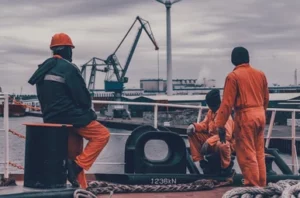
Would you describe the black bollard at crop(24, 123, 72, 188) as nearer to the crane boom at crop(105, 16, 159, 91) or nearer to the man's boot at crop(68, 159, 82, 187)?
the man's boot at crop(68, 159, 82, 187)

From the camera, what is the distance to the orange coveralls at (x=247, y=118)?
6477 mm

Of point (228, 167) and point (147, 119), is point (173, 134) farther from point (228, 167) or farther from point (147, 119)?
point (147, 119)

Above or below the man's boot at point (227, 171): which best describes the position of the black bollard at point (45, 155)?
above

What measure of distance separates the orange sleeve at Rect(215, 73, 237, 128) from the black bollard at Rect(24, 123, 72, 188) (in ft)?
5.59

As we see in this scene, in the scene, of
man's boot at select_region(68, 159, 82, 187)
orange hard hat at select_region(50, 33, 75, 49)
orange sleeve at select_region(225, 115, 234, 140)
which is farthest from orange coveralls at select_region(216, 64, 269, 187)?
orange hard hat at select_region(50, 33, 75, 49)

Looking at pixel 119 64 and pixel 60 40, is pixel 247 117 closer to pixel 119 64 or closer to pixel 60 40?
pixel 60 40

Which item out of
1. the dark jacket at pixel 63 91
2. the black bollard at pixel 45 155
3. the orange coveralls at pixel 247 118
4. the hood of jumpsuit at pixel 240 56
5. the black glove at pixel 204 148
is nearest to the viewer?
the black bollard at pixel 45 155

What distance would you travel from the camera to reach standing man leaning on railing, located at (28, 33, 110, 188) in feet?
19.4

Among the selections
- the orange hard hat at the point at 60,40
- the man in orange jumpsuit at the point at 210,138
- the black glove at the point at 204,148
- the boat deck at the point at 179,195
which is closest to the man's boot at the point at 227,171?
the man in orange jumpsuit at the point at 210,138

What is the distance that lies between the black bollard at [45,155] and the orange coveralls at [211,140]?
7.15ft

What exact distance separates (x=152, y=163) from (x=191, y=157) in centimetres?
78

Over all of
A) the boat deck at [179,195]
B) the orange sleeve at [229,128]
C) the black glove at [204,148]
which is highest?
the orange sleeve at [229,128]

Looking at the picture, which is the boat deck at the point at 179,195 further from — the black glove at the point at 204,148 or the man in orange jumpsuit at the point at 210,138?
the black glove at the point at 204,148

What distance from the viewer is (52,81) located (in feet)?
19.4
